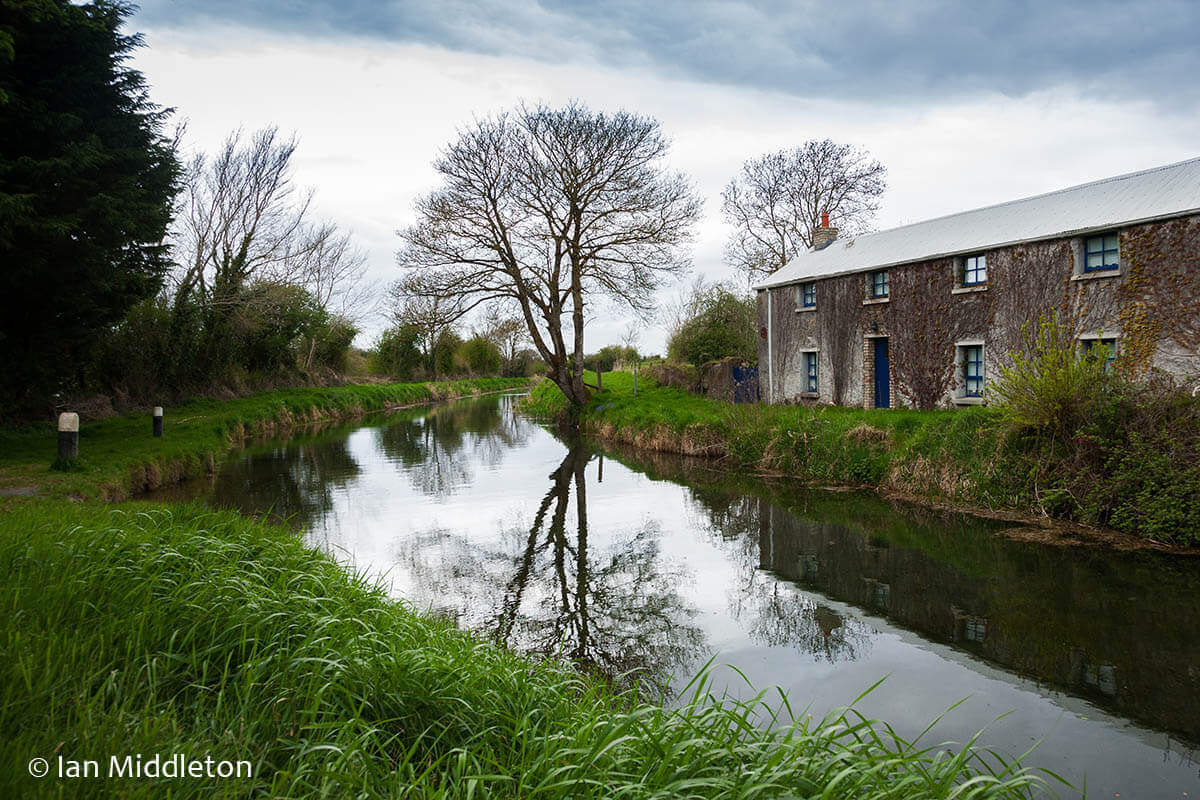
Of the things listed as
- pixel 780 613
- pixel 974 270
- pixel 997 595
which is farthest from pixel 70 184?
pixel 974 270

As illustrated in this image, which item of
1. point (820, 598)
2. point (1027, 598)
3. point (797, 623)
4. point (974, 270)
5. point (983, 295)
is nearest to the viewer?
point (797, 623)

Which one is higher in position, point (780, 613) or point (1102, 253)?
point (1102, 253)

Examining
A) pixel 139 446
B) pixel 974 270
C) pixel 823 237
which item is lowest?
pixel 139 446

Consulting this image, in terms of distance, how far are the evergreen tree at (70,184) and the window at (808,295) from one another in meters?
17.2

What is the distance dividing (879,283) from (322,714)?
19165 millimetres

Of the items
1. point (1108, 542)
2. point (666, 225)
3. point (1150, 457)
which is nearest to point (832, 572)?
point (1108, 542)

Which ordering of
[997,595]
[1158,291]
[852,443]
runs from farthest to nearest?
[852,443] → [1158,291] → [997,595]

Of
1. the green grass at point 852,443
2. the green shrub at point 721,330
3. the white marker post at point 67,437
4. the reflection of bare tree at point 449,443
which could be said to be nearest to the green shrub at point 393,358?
the reflection of bare tree at point 449,443

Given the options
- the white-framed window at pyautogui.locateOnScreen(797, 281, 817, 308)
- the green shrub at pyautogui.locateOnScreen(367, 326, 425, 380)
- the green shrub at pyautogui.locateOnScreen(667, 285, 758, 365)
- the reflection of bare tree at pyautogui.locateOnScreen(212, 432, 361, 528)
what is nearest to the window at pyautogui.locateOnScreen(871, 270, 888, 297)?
the white-framed window at pyautogui.locateOnScreen(797, 281, 817, 308)

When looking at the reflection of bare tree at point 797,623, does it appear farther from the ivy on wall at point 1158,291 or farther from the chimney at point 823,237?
the chimney at point 823,237

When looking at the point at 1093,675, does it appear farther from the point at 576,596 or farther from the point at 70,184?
the point at 70,184

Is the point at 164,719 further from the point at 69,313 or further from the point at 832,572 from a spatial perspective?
the point at 69,313

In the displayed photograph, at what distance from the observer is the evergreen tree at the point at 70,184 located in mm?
10617

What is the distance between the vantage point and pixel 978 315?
1667 cm
